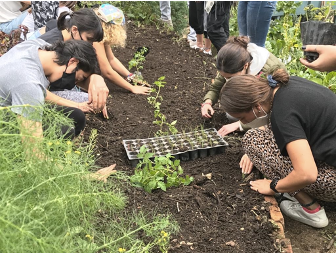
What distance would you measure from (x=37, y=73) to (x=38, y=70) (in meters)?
0.05

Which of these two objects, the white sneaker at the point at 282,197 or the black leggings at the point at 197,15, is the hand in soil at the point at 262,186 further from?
the black leggings at the point at 197,15

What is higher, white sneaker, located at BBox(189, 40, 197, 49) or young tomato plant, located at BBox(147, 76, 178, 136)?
young tomato plant, located at BBox(147, 76, 178, 136)

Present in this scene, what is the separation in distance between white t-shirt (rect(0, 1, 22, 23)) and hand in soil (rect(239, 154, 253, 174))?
3.35 meters

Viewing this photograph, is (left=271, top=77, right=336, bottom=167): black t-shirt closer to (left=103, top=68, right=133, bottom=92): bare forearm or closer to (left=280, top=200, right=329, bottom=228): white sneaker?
(left=280, top=200, right=329, bottom=228): white sneaker

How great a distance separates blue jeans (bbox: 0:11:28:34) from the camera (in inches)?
174

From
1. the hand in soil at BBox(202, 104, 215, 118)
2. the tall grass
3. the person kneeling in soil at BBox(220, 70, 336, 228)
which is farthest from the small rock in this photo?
the hand in soil at BBox(202, 104, 215, 118)

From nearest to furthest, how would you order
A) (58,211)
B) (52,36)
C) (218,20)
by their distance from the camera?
(58,211), (52,36), (218,20)

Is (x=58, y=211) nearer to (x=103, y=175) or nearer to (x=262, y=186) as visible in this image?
(x=103, y=175)

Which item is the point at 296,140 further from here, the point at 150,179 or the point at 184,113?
the point at 184,113

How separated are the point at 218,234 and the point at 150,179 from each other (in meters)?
0.64

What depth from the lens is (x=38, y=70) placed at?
2.57 m

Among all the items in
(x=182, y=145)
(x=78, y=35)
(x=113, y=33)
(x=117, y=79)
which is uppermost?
(x=78, y=35)

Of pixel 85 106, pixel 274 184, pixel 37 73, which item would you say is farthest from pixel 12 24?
pixel 274 184

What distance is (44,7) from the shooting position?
13.3ft
